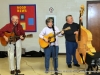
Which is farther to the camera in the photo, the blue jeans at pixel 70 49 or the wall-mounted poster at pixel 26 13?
the wall-mounted poster at pixel 26 13

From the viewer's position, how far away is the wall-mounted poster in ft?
22.4

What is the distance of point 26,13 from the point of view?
6855mm

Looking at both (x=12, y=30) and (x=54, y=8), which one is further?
(x=54, y=8)

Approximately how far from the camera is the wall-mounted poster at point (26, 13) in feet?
22.4

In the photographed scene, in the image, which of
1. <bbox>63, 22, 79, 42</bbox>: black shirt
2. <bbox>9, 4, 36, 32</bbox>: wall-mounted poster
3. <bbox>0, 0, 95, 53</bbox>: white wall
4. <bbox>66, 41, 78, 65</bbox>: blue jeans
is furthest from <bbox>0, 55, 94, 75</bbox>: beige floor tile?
<bbox>9, 4, 36, 32</bbox>: wall-mounted poster

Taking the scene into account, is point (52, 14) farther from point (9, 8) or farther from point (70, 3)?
point (9, 8)

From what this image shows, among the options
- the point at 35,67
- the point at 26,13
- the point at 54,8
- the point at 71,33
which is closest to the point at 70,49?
the point at 71,33

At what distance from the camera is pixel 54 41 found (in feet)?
15.1

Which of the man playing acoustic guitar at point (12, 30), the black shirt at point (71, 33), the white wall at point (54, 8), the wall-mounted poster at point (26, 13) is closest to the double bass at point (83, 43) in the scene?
the black shirt at point (71, 33)

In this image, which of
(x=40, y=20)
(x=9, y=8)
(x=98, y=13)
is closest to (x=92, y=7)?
(x=98, y=13)

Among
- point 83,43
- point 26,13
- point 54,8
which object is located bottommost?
point 83,43

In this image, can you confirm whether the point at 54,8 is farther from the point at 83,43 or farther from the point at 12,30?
the point at 83,43

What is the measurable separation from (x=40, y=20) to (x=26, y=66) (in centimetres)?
195

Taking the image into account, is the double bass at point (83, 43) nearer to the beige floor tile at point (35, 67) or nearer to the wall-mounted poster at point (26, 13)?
the beige floor tile at point (35, 67)
